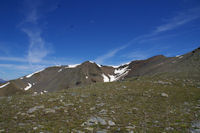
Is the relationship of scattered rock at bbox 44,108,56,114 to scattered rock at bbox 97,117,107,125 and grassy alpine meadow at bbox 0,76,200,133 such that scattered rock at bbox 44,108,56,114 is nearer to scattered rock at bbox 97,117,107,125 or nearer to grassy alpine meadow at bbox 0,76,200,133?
grassy alpine meadow at bbox 0,76,200,133

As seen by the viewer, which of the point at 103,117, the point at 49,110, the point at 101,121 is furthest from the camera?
the point at 49,110

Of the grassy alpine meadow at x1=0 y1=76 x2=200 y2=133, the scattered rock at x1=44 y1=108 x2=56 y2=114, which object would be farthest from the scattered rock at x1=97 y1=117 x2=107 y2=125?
the scattered rock at x1=44 y1=108 x2=56 y2=114

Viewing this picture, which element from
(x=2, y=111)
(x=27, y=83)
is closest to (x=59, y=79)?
(x=27, y=83)

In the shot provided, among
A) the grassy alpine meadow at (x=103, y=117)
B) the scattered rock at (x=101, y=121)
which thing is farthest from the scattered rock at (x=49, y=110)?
the scattered rock at (x=101, y=121)

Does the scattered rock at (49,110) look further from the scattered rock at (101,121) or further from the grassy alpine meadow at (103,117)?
the scattered rock at (101,121)

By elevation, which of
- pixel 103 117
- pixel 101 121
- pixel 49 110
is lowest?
pixel 101 121

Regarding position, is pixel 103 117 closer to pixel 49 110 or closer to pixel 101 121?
pixel 101 121

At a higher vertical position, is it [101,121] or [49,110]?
[49,110]

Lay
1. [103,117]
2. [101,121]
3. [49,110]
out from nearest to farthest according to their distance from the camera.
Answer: [101,121] → [103,117] → [49,110]

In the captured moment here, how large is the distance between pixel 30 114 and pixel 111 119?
21.4ft

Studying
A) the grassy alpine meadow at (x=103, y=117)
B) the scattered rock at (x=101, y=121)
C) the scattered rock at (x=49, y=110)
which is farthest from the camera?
Result: the scattered rock at (x=49, y=110)

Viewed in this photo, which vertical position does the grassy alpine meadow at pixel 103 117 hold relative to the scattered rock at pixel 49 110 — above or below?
below

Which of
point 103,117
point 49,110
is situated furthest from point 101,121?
point 49,110

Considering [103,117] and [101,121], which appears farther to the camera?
[103,117]
